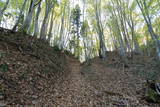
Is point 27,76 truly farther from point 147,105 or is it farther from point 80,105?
point 147,105

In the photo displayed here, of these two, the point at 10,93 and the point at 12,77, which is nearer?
the point at 10,93

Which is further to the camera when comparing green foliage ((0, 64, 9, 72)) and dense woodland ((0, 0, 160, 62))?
A: dense woodland ((0, 0, 160, 62))

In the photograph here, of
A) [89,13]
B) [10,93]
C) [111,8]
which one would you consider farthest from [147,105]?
[89,13]

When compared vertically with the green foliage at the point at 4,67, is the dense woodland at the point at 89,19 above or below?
above

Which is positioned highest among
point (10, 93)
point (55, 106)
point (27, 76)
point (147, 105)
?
point (27, 76)

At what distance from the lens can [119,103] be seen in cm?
425

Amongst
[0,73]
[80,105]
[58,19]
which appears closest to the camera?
[0,73]

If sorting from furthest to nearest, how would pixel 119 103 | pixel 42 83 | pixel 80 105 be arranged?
1. pixel 42 83
2. pixel 119 103
3. pixel 80 105

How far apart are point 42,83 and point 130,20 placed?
18.0 metres

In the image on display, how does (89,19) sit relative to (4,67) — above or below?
above

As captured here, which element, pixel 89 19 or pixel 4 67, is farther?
pixel 89 19

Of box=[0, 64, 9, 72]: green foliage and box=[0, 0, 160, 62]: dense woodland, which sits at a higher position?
box=[0, 0, 160, 62]: dense woodland

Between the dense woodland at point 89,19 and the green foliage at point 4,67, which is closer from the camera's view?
the green foliage at point 4,67

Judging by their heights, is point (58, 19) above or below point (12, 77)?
above
